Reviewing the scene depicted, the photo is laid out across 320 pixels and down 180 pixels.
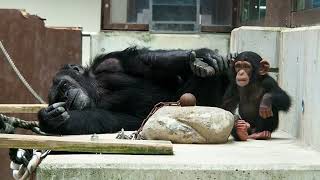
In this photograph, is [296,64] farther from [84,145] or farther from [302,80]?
[84,145]

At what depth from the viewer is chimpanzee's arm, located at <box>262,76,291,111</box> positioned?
256 cm

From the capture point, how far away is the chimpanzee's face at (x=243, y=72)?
2.66 m

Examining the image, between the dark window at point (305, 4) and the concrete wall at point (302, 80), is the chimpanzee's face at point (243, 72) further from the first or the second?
the dark window at point (305, 4)

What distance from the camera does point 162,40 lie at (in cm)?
499

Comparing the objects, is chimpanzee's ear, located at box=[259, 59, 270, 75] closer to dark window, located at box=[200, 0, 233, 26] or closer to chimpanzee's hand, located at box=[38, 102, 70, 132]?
chimpanzee's hand, located at box=[38, 102, 70, 132]

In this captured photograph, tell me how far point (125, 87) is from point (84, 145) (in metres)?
1.10

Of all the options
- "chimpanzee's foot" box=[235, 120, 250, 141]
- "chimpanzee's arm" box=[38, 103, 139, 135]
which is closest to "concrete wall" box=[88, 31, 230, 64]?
"chimpanzee's arm" box=[38, 103, 139, 135]

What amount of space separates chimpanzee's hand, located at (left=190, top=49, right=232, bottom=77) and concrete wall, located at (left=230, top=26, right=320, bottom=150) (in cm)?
31

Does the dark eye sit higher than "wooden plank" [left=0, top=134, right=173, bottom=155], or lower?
higher

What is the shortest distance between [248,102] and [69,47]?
82.6 inches

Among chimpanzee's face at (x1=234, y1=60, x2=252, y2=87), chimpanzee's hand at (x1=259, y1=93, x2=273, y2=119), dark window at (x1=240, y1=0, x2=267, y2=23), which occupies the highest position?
dark window at (x1=240, y1=0, x2=267, y2=23)

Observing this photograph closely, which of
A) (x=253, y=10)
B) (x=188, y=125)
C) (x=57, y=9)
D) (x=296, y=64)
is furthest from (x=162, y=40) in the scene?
(x=188, y=125)

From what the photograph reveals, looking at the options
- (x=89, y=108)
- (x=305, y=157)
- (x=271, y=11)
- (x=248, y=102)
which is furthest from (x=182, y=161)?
(x=271, y=11)

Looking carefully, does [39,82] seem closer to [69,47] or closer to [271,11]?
[69,47]
